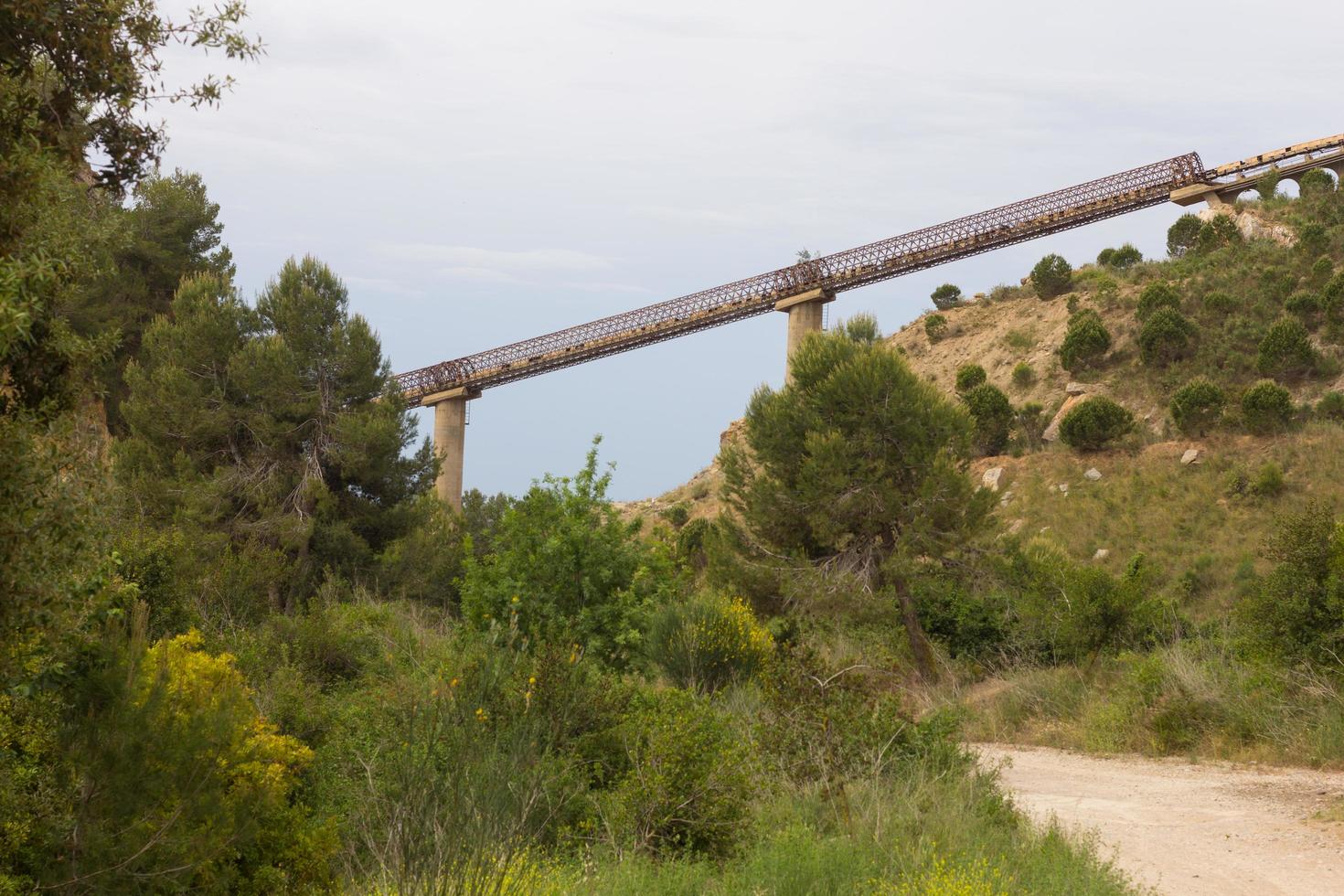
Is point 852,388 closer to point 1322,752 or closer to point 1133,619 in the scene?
point 1133,619

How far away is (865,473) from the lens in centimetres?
2052

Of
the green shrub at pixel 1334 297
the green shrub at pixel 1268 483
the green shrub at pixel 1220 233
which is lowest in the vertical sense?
the green shrub at pixel 1268 483

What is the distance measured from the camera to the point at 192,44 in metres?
5.58

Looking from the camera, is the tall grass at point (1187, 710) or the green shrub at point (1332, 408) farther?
the green shrub at point (1332, 408)

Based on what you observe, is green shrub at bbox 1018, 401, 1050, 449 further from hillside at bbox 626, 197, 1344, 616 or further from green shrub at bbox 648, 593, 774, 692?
→ green shrub at bbox 648, 593, 774, 692

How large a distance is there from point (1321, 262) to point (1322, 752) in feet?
93.8

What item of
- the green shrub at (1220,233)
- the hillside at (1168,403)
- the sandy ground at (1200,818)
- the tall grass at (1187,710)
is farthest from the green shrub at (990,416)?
the sandy ground at (1200,818)

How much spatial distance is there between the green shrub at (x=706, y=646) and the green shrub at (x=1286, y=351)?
25.0 m

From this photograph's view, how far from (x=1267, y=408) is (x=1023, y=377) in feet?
30.9

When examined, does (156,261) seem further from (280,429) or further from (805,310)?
(805,310)

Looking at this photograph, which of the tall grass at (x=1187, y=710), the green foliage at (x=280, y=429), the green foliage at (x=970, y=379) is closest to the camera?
the tall grass at (x=1187, y=710)

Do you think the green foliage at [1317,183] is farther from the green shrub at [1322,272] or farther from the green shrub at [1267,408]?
the green shrub at [1267,408]

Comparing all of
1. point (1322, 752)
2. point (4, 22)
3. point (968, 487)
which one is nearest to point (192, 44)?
point (4, 22)

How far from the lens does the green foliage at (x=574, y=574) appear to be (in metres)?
14.6
